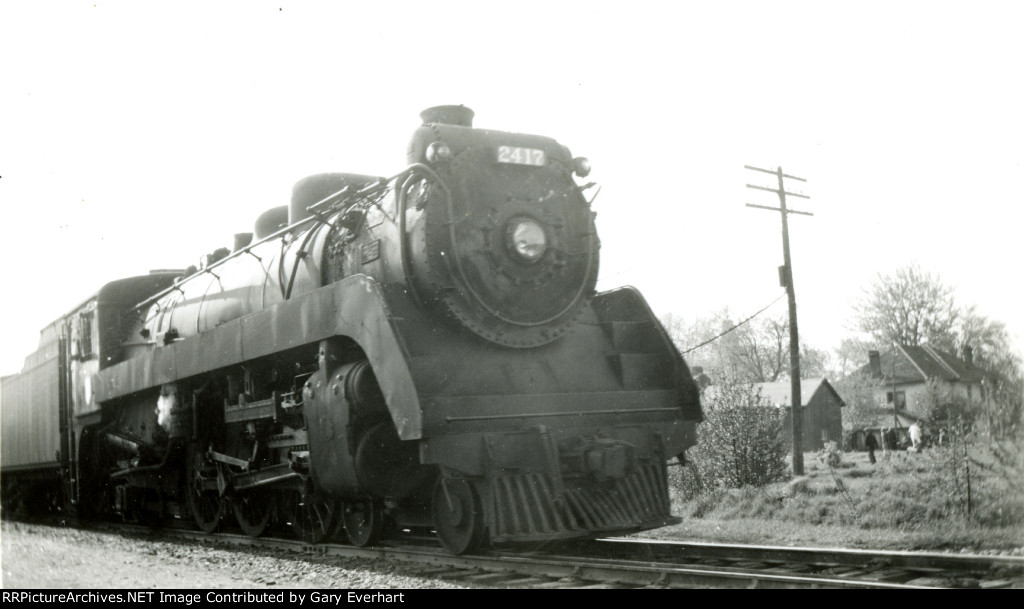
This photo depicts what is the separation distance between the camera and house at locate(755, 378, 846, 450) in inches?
1833

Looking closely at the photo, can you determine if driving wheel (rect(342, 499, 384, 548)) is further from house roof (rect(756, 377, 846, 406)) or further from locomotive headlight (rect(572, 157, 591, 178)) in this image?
house roof (rect(756, 377, 846, 406))

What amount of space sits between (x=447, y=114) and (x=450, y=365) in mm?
2224

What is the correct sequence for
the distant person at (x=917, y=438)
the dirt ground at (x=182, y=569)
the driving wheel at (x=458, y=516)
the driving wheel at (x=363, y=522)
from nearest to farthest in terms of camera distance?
1. the dirt ground at (x=182, y=569)
2. the driving wheel at (x=458, y=516)
3. the driving wheel at (x=363, y=522)
4. the distant person at (x=917, y=438)

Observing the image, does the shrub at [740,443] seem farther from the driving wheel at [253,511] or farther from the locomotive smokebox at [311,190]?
the locomotive smokebox at [311,190]

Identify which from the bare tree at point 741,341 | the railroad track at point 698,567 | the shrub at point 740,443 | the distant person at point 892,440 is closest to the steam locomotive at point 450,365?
the railroad track at point 698,567

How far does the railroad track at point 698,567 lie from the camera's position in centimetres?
486

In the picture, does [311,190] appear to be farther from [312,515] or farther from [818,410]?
[818,410]

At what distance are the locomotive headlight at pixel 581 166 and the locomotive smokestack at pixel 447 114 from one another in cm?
101

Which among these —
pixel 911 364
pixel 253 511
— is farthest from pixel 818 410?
pixel 253 511

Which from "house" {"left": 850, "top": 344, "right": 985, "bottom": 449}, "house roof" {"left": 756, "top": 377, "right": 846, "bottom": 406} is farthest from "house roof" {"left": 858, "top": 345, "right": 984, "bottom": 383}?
"house roof" {"left": 756, "top": 377, "right": 846, "bottom": 406}

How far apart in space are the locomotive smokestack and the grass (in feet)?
15.4

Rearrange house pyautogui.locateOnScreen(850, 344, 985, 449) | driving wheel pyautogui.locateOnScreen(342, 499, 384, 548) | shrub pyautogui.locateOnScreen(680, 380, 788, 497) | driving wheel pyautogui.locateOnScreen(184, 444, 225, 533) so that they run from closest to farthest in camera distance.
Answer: driving wheel pyautogui.locateOnScreen(342, 499, 384, 548)
driving wheel pyautogui.locateOnScreen(184, 444, 225, 533)
shrub pyautogui.locateOnScreen(680, 380, 788, 497)
house pyautogui.locateOnScreen(850, 344, 985, 449)

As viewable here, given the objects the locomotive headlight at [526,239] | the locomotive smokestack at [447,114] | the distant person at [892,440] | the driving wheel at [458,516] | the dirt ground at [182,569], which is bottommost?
the distant person at [892,440]

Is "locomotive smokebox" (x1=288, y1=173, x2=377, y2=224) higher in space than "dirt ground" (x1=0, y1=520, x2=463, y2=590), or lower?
higher
